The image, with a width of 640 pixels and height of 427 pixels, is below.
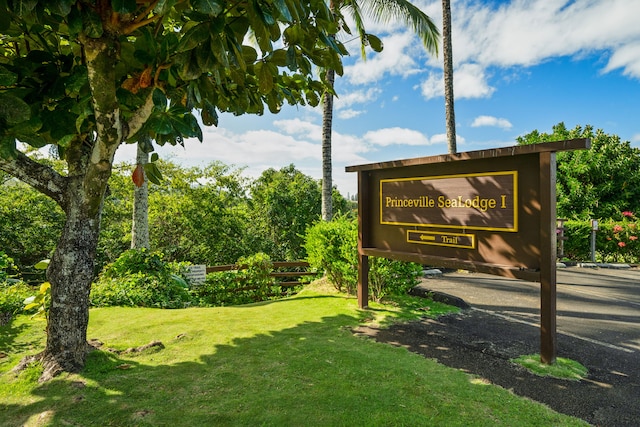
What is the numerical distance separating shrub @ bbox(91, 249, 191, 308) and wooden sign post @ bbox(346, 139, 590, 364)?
155 inches

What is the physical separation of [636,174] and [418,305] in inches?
892

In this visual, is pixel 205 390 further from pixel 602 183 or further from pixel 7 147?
pixel 602 183

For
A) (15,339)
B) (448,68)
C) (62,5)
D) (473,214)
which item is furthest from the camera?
(448,68)

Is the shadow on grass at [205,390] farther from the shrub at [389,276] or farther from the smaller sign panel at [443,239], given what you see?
the shrub at [389,276]

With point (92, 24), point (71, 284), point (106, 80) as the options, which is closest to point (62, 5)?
point (92, 24)

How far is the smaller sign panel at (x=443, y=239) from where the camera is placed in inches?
177

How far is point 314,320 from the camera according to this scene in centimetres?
532

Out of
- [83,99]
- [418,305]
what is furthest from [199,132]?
[418,305]

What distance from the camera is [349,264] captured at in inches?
265

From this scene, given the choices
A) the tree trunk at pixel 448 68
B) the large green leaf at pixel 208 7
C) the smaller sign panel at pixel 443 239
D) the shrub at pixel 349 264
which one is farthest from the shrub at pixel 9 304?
the tree trunk at pixel 448 68

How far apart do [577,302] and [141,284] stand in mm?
8864

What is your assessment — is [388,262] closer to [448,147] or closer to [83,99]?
[83,99]

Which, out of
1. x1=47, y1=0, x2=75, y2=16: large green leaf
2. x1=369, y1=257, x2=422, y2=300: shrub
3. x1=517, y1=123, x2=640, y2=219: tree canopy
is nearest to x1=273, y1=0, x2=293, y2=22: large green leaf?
x1=47, y1=0, x2=75, y2=16: large green leaf

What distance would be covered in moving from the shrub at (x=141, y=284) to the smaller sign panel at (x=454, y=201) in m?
4.57
